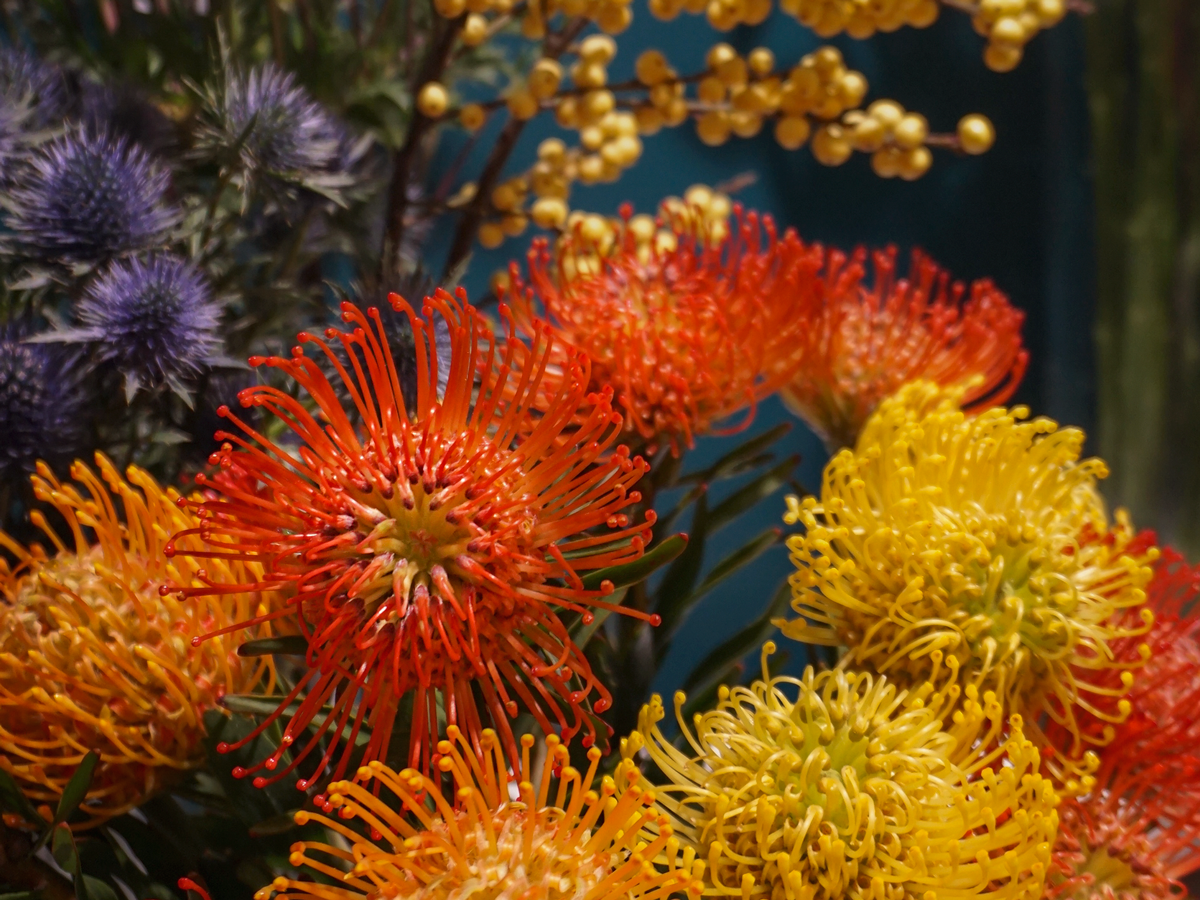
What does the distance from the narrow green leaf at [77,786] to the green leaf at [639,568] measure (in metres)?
0.19

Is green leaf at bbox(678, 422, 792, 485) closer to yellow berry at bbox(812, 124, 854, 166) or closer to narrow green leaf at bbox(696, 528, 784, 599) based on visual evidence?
narrow green leaf at bbox(696, 528, 784, 599)

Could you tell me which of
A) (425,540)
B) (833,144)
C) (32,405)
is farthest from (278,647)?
(833,144)

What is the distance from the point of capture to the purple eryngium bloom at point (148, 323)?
1.33 feet

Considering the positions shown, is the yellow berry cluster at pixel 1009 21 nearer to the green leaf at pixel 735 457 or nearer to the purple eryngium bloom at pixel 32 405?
the green leaf at pixel 735 457

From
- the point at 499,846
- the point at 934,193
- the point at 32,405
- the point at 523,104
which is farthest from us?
the point at 934,193

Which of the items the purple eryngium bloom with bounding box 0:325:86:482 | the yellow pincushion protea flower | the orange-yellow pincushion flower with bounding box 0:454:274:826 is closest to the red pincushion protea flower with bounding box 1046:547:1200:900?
the yellow pincushion protea flower

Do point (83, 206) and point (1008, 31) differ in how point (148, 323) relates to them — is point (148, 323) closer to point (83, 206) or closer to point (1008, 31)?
point (83, 206)

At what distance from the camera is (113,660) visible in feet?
1.20

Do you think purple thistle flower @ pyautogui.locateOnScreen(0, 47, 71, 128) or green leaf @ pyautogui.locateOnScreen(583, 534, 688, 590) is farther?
purple thistle flower @ pyautogui.locateOnScreen(0, 47, 71, 128)

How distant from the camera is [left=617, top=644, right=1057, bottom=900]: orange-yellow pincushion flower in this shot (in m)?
0.33

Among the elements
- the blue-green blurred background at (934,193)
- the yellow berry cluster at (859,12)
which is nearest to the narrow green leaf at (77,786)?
the yellow berry cluster at (859,12)

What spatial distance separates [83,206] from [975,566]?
1.36 ft

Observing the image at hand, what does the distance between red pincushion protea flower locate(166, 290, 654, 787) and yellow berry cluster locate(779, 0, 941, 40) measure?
0.94 ft

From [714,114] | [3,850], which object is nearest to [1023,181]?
[714,114]
